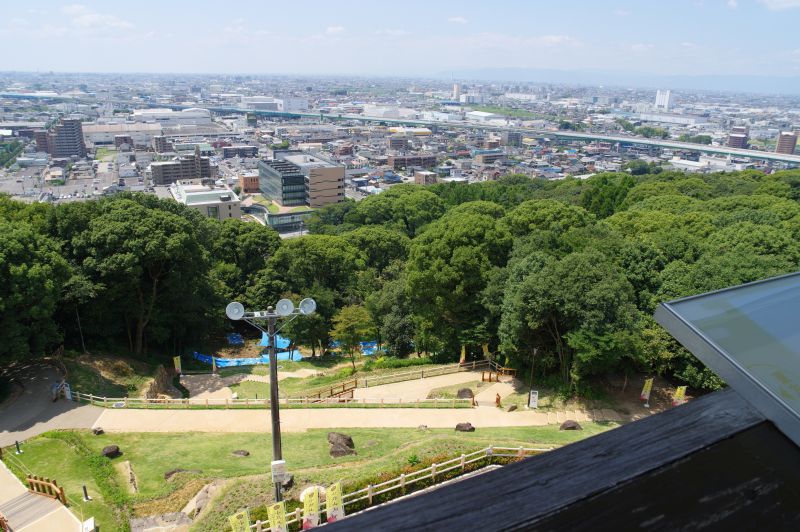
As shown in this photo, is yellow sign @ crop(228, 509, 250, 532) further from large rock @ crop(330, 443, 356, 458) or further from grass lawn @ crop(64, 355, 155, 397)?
grass lawn @ crop(64, 355, 155, 397)

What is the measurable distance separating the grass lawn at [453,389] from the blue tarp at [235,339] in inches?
570

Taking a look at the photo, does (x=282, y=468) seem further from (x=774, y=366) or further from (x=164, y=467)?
(x=774, y=366)

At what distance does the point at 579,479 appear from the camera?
1564 mm

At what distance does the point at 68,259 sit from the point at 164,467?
12.3 m

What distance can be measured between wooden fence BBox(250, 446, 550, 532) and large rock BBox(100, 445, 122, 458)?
5.97m

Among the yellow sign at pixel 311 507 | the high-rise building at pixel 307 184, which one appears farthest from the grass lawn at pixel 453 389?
the high-rise building at pixel 307 184

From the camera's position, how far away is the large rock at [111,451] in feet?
45.1

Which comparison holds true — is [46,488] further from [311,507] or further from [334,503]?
[334,503]

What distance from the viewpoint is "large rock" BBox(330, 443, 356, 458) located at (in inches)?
532

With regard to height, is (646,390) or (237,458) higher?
(646,390)

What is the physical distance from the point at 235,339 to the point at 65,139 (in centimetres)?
12276

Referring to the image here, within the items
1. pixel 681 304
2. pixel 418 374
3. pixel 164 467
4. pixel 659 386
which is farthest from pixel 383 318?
pixel 681 304

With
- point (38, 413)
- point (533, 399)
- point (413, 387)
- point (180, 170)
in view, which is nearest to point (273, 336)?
point (533, 399)

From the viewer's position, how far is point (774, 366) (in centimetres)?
198
